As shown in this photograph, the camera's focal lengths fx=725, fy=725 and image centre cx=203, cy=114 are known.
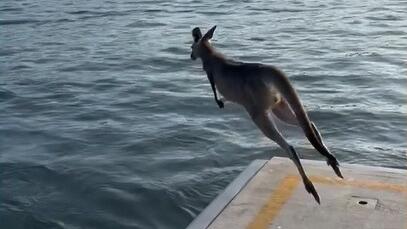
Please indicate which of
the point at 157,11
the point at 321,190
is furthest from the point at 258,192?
the point at 157,11

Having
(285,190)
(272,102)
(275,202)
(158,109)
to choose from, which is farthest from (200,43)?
(158,109)

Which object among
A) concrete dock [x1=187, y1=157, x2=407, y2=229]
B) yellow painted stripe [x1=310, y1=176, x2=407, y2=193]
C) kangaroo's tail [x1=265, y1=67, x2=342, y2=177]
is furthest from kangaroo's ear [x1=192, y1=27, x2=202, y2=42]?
yellow painted stripe [x1=310, y1=176, x2=407, y2=193]

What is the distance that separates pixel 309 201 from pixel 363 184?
0.75 meters

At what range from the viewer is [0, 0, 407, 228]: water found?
27.2 ft

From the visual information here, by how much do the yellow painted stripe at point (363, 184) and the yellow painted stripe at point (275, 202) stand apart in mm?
241

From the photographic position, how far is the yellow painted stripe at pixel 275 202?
6.11 metres

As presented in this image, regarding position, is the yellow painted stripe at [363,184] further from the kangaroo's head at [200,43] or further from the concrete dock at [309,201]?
the kangaroo's head at [200,43]

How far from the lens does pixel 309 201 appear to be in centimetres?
647

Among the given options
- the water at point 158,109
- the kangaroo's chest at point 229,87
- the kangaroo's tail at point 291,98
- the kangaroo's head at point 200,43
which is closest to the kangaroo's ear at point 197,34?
the kangaroo's head at point 200,43

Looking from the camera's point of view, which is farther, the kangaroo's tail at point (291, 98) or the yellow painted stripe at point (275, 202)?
the yellow painted stripe at point (275, 202)

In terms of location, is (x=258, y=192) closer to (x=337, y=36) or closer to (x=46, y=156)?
(x=46, y=156)

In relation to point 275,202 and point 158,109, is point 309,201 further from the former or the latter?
point 158,109

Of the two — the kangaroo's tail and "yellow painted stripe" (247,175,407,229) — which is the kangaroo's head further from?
"yellow painted stripe" (247,175,407,229)

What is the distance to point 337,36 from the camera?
1742 centimetres
